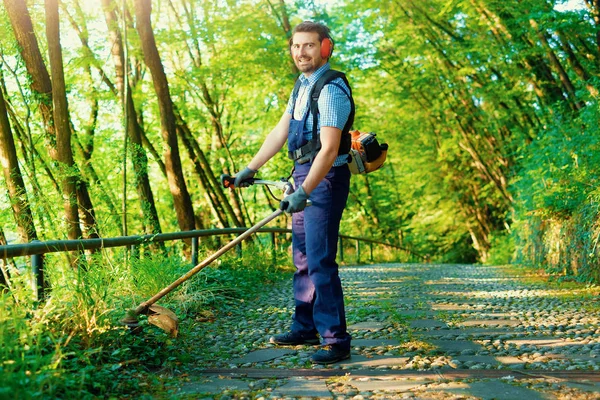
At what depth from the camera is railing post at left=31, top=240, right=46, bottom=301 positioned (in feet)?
13.8

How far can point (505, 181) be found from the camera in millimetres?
20453

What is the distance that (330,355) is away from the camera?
421 centimetres

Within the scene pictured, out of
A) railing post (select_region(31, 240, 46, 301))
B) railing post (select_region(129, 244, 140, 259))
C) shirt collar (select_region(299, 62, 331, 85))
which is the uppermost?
shirt collar (select_region(299, 62, 331, 85))

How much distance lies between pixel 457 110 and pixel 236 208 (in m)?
7.48

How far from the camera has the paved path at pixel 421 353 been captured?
11.5ft

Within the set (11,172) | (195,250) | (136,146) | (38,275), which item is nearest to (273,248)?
(136,146)

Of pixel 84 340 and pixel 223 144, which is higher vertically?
pixel 223 144

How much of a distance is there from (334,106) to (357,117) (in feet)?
58.7

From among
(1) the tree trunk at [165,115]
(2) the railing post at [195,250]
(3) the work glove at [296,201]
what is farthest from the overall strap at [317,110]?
(1) the tree trunk at [165,115]

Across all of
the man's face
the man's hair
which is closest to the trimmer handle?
the man's face

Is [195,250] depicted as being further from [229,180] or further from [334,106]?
[334,106]

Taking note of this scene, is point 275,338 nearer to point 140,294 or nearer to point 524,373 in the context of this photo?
point 140,294

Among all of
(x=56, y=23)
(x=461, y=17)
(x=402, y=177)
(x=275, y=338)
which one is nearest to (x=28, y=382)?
(x=275, y=338)

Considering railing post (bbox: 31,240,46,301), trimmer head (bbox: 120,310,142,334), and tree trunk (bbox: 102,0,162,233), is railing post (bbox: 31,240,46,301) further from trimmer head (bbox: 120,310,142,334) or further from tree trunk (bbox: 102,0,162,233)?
tree trunk (bbox: 102,0,162,233)
